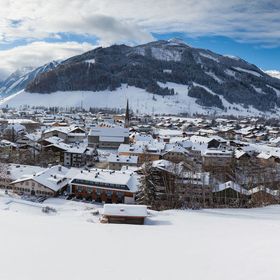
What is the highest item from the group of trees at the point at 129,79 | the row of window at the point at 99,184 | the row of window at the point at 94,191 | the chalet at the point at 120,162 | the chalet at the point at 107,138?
the group of trees at the point at 129,79

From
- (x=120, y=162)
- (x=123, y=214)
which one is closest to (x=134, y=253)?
(x=123, y=214)

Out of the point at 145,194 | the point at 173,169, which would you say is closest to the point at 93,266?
the point at 145,194

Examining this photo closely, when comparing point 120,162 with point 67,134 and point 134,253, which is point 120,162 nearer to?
point 67,134

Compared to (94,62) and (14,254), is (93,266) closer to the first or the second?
(14,254)

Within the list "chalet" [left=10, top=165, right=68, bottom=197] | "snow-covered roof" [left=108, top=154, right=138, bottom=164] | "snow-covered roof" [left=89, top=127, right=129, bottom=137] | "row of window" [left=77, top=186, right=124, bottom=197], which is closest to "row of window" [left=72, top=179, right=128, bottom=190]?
"row of window" [left=77, top=186, right=124, bottom=197]

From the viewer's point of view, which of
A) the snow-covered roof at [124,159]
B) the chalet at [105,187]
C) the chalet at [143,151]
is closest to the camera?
the chalet at [105,187]

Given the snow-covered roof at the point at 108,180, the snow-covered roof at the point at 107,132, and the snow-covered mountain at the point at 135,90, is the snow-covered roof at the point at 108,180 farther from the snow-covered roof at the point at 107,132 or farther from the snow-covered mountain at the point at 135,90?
the snow-covered mountain at the point at 135,90

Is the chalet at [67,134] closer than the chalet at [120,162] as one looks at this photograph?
No

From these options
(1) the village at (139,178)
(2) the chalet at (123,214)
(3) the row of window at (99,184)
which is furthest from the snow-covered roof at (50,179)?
(2) the chalet at (123,214)
